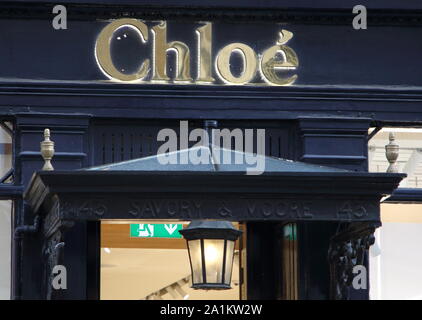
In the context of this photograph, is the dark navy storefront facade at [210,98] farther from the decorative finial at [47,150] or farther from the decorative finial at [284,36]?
the decorative finial at [47,150]

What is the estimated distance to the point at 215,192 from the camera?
11.2 meters

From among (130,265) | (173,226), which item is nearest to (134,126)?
(173,226)

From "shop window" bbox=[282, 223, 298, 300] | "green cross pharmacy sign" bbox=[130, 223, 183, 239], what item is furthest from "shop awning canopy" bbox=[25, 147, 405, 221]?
"green cross pharmacy sign" bbox=[130, 223, 183, 239]

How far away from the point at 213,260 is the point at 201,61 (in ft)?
8.66

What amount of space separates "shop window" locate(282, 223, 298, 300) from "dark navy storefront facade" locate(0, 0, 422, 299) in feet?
0.23

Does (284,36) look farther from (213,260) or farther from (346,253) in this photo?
(213,260)

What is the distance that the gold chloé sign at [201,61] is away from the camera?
13.1m

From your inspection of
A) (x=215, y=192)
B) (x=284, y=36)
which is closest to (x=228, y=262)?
(x=215, y=192)

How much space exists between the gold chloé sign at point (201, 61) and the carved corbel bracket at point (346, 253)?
69.0 inches

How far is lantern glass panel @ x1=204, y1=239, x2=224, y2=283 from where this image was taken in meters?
A: 11.2

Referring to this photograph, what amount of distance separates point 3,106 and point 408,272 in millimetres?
4187

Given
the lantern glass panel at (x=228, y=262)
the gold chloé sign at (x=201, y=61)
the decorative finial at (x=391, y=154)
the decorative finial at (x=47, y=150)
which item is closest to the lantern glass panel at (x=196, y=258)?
the lantern glass panel at (x=228, y=262)

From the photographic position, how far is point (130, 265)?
589 inches
